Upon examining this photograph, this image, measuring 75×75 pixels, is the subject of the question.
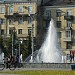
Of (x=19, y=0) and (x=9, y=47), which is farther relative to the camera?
(x=19, y=0)

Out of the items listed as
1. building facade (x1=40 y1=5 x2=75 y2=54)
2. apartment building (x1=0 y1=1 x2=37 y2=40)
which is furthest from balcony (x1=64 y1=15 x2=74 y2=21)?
apartment building (x1=0 y1=1 x2=37 y2=40)

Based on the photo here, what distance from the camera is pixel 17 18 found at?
349 ft

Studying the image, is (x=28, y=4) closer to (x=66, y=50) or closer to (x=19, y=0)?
(x=19, y=0)

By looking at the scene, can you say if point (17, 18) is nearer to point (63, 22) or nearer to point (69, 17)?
point (63, 22)

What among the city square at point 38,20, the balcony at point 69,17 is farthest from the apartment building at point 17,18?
the balcony at point 69,17

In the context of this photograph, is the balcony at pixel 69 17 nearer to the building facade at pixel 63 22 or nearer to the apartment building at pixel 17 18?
the building facade at pixel 63 22

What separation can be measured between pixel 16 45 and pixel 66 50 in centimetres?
1248

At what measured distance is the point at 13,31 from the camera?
103 metres

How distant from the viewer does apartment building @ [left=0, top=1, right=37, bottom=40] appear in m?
105

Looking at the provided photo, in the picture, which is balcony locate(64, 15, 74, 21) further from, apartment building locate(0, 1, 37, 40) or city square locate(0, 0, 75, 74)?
apartment building locate(0, 1, 37, 40)

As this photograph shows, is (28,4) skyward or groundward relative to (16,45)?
skyward

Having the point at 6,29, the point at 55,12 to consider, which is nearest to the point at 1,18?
the point at 6,29

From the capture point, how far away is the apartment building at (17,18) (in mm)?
105062

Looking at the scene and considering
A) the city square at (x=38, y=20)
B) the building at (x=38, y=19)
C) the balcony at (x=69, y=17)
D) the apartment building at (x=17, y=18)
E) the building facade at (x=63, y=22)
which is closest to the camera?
the city square at (x=38, y=20)
